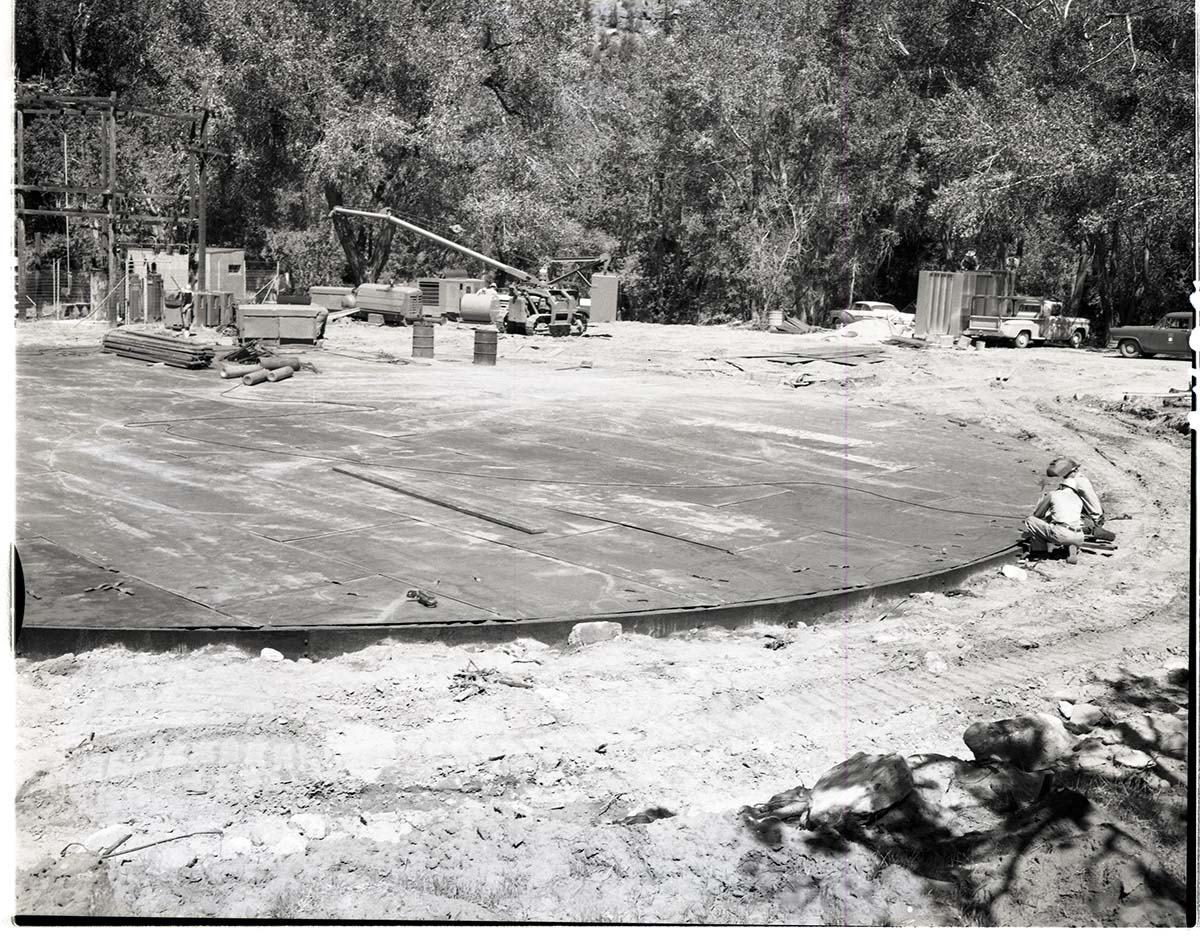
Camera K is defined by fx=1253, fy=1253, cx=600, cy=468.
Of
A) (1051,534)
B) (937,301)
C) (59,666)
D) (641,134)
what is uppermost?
(641,134)

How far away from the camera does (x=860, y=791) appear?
5.38 meters

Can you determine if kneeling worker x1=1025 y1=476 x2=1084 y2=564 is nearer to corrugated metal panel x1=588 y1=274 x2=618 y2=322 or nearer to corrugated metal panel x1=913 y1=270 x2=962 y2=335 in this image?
corrugated metal panel x1=913 y1=270 x2=962 y2=335

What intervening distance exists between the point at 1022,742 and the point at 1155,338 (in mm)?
28488

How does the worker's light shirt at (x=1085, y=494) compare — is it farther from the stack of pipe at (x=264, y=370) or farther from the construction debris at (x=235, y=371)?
the construction debris at (x=235, y=371)

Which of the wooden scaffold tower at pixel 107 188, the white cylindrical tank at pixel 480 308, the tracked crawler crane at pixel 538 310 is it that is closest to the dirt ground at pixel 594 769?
the tracked crawler crane at pixel 538 310

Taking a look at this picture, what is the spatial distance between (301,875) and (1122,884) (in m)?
3.14

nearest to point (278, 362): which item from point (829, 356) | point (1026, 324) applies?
point (829, 356)

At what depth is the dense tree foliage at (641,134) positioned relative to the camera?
41.5 metres

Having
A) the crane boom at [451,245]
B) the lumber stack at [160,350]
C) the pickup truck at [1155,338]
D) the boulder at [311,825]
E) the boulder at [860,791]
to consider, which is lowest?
the boulder at [311,825]

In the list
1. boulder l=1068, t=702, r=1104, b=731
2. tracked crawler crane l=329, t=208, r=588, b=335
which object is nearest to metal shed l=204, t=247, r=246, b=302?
tracked crawler crane l=329, t=208, r=588, b=335

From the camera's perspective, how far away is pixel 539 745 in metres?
6.57

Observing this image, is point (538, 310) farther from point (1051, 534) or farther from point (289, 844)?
point (289, 844)

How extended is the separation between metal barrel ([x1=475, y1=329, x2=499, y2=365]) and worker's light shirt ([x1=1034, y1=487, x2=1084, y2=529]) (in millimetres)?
17797

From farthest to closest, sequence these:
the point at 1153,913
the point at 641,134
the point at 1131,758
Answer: the point at 641,134 → the point at 1131,758 → the point at 1153,913
